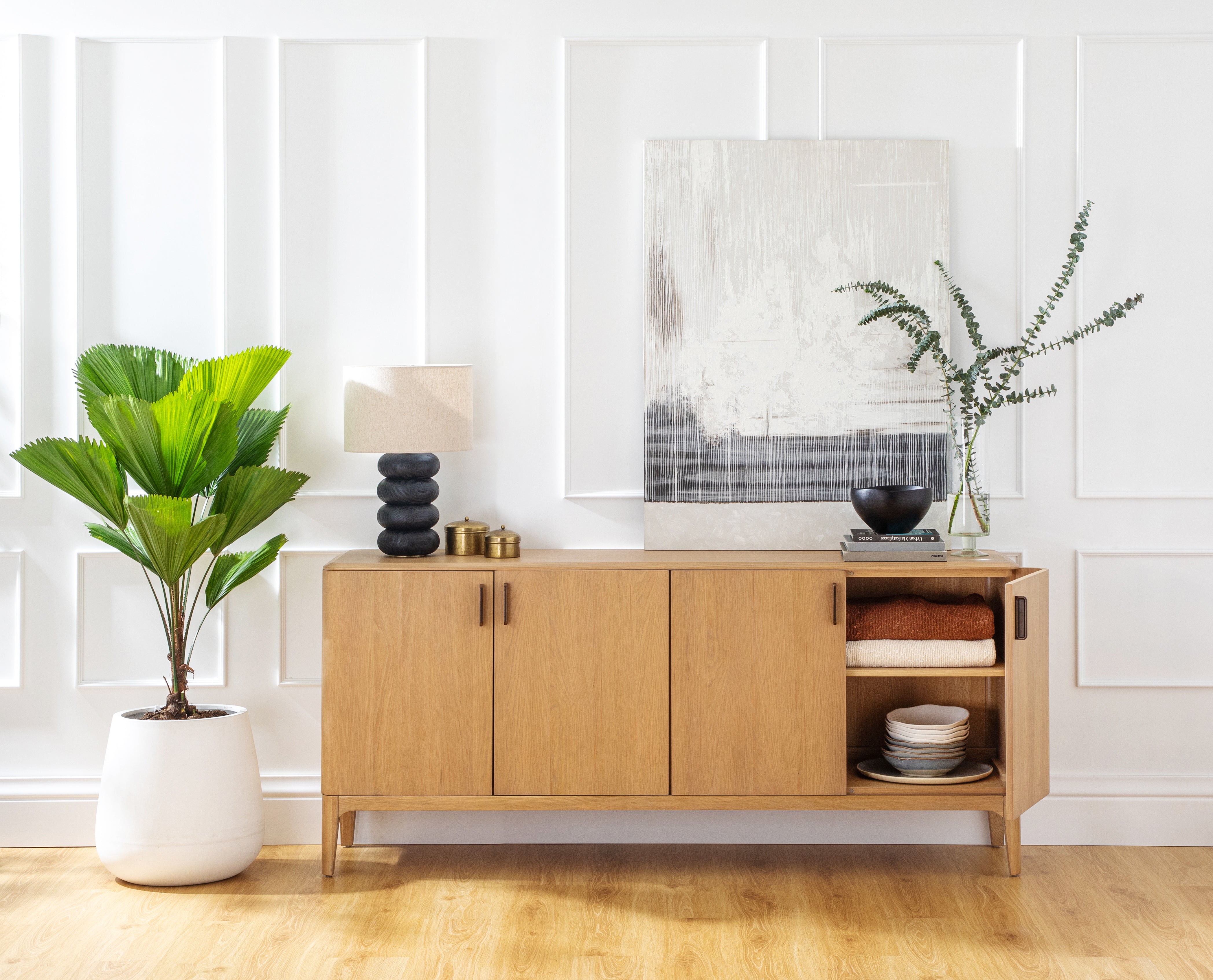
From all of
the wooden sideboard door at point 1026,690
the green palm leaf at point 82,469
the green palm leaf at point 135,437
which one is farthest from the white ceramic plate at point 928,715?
the green palm leaf at point 82,469

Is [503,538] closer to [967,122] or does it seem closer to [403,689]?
[403,689]

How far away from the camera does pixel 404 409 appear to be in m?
2.91

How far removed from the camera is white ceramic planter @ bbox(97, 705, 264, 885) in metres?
2.81

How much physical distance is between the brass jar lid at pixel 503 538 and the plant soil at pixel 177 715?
885 mm

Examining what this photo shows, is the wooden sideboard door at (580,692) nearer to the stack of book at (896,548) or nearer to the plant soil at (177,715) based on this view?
the stack of book at (896,548)

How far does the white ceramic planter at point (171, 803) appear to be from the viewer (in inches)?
111

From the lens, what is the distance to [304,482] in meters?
3.03

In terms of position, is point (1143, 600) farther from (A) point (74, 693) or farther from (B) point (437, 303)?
(A) point (74, 693)

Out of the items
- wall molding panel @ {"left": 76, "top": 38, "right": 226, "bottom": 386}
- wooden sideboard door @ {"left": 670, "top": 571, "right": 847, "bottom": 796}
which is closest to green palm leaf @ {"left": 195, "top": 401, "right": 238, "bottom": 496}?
wall molding panel @ {"left": 76, "top": 38, "right": 226, "bottom": 386}

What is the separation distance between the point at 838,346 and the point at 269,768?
2134 mm

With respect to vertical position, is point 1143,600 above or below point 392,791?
above

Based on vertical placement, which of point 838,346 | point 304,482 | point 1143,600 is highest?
point 838,346

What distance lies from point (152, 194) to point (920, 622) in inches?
101

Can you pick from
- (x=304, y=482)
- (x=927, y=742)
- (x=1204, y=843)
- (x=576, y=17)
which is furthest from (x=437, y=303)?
(x=1204, y=843)
